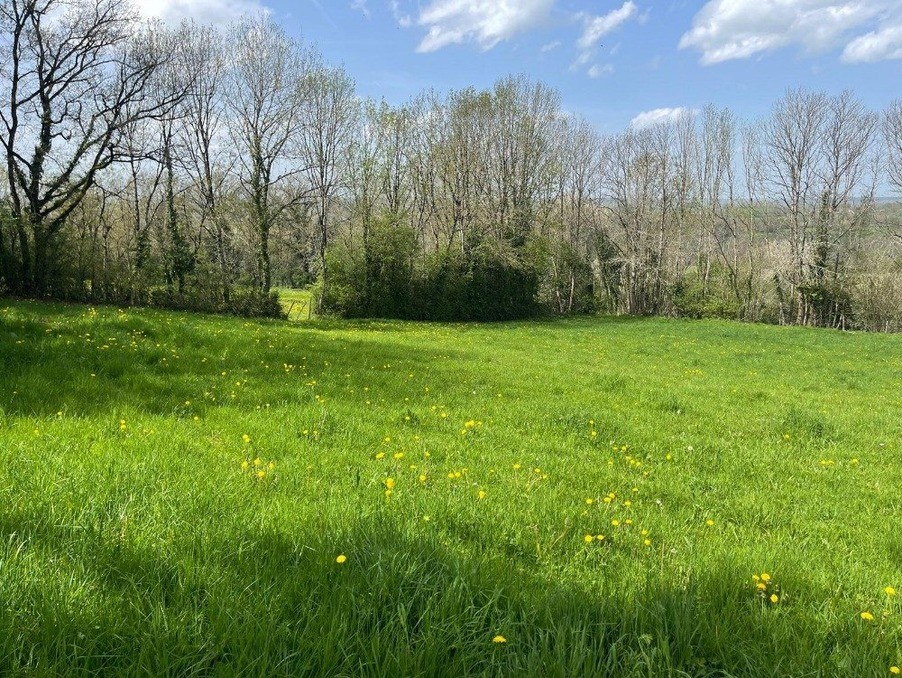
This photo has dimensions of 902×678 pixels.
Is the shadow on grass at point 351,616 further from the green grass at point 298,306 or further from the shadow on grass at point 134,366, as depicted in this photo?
the green grass at point 298,306

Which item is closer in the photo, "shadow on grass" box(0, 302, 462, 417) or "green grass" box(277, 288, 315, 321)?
"shadow on grass" box(0, 302, 462, 417)

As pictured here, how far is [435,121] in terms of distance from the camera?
35.0 meters

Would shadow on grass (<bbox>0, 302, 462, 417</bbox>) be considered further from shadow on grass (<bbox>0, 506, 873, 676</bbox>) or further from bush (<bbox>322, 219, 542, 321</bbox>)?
bush (<bbox>322, 219, 542, 321</bbox>)

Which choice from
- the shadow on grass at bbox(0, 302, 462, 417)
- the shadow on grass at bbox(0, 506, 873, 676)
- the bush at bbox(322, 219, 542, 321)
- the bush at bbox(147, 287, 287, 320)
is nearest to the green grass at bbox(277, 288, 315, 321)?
the bush at bbox(322, 219, 542, 321)

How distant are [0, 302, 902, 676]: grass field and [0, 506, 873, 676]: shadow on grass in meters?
0.01

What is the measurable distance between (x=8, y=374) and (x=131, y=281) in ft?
70.9

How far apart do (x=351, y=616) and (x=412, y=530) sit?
2.68 feet

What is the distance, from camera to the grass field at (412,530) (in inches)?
71.6

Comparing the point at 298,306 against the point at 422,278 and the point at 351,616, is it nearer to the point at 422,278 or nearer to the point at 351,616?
the point at 422,278

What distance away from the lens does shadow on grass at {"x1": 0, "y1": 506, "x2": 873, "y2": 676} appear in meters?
1.70

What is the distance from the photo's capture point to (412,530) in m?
2.74

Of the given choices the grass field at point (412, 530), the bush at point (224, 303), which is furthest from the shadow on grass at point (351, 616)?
the bush at point (224, 303)

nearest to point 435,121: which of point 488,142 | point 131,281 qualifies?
point 488,142

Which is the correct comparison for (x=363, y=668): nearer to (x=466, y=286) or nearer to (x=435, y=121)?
(x=466, y=286)
